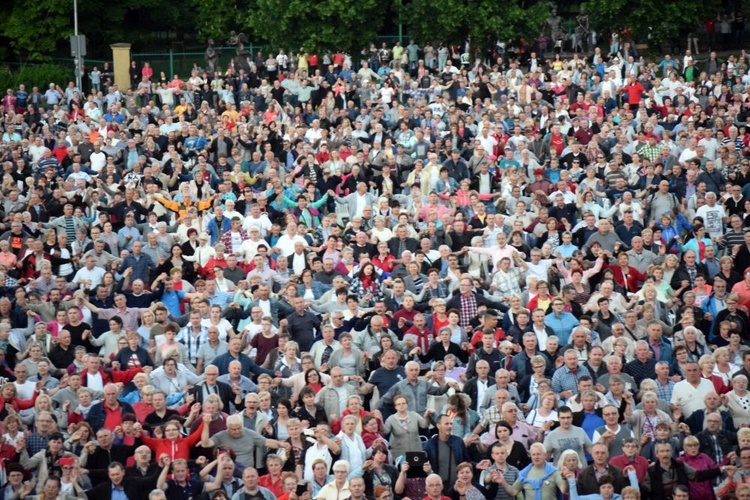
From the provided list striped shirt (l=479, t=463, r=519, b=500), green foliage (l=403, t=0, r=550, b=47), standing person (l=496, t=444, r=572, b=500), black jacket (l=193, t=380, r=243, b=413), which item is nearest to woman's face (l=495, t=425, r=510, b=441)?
striped shirt (l=479, t=463, r=519, b=500)

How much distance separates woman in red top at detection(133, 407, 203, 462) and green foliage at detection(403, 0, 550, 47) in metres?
23.4

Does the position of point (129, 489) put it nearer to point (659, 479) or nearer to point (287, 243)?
point (659, 479)

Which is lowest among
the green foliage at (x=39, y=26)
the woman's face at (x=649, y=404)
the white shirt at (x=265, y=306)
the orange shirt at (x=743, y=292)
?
the woman's face at (x=649, y=404)

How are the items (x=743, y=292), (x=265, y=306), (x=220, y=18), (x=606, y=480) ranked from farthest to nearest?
(x=220, y=18) → (x=743, y=292) → (x=265, y=306) → (x=606, y=480)

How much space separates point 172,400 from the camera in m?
15.0

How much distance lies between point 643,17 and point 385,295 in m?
20.4

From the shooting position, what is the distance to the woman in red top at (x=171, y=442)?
13.6 metres

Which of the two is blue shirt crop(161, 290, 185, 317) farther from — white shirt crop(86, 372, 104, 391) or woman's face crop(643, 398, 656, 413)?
woman's face crop(643, 398, 656, 413)

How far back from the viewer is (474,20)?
35.6 metres

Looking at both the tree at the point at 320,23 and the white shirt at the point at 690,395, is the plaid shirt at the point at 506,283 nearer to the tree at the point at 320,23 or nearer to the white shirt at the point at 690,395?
the white shirt at the point at 690,395

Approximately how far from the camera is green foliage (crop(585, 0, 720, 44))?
35844mm

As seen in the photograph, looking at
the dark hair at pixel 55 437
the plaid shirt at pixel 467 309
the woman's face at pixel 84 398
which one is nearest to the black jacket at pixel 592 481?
the plaid shirt at pixel 467 309

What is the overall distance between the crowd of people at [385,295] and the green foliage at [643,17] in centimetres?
717

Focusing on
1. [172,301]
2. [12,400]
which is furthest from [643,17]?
[12,400]
